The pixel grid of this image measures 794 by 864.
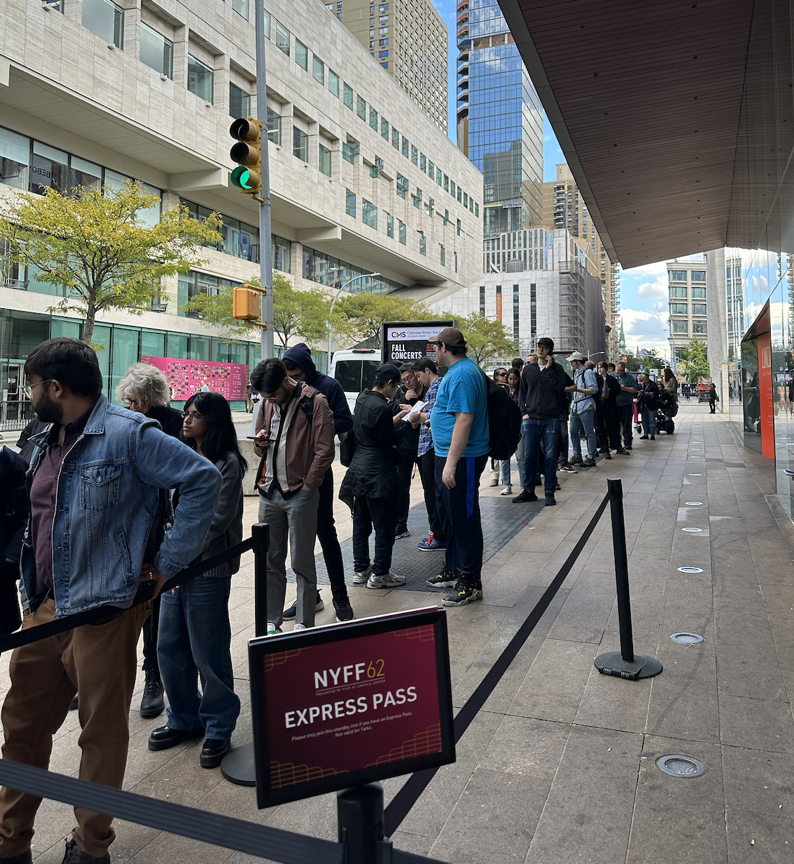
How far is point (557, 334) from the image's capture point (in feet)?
344

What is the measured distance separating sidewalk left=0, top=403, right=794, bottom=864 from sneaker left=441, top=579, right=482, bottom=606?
0.59ft

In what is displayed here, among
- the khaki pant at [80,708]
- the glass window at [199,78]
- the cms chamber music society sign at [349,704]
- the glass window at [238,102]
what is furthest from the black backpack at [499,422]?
the glass window at [238,102]

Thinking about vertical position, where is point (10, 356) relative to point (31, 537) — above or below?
above

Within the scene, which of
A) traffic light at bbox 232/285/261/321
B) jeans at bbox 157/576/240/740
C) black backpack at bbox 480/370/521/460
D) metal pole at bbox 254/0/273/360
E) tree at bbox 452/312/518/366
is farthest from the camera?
tree at bbox 452/312/518/366

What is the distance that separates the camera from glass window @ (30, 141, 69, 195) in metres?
30.8

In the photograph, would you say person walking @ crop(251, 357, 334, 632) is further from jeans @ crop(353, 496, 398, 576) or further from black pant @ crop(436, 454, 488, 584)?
jeans @ crop(353, 496, 398, 576)

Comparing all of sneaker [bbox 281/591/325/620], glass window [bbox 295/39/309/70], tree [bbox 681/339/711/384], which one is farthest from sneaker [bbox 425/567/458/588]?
tree [bbox 681/339/711/384]

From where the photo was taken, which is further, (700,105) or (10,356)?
(10,356)

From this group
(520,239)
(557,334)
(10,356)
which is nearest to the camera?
(10,356)

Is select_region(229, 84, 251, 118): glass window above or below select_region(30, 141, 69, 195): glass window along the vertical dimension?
above

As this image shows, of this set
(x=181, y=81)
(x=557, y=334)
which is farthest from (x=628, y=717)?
(x=557, y=334)

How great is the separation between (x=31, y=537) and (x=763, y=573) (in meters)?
5.65

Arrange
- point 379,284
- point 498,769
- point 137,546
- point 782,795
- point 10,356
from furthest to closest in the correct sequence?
point 379,284, point 10,356, point 498,769, point 782,795, point 137,546

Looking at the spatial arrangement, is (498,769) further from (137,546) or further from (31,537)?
(31,537)
